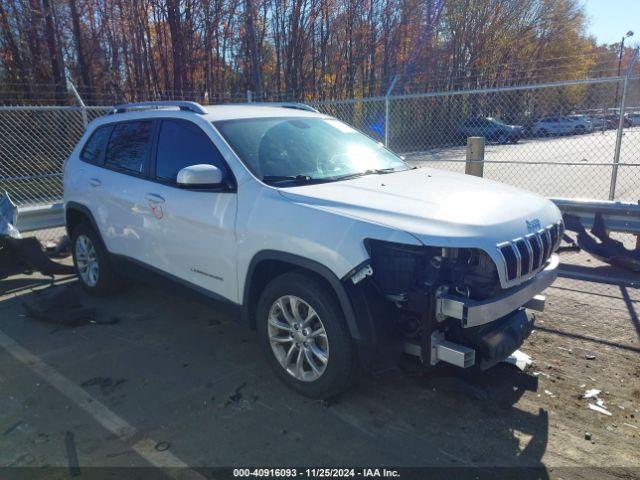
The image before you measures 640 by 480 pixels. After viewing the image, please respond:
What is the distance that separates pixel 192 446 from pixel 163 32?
66.8 ft

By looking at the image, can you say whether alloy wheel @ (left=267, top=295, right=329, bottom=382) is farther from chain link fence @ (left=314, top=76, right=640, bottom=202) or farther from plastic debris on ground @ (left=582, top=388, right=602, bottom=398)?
chain link fence @ (left=314, top=76, right=640, bottom=202)

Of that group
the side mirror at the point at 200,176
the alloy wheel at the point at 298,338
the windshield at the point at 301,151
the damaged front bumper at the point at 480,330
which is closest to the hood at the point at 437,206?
the windshield at the point at 301,151

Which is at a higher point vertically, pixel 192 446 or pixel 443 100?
pixel 443 100

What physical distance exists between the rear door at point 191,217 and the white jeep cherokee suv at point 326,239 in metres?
0.01

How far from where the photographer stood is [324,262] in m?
3.00

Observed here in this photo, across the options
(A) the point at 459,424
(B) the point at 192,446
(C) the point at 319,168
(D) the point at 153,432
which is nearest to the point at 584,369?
(A) the point at 459,424

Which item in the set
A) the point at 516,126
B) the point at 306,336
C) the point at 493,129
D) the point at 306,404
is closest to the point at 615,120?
the point at 516,126

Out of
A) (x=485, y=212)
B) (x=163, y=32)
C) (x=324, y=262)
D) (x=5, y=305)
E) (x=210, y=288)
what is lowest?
(x=5, y=305)

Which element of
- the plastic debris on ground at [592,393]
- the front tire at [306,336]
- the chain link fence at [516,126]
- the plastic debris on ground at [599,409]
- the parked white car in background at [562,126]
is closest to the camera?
the front tire at [306,336]

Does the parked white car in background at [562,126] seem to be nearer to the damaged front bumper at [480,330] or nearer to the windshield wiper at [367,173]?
the windshield wiper at [367,173]

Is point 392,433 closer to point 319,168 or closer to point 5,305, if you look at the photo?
point 319,168

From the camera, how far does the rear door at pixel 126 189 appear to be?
4.42 m

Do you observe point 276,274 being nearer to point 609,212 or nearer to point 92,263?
point 92,263

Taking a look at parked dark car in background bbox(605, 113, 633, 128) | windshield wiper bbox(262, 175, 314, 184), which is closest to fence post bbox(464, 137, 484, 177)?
parked dark car in background bbox(605, 113, 633, 128)
